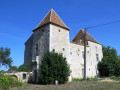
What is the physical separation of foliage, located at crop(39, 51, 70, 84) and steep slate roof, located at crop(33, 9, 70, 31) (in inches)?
212

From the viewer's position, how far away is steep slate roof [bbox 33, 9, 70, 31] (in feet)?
63.6

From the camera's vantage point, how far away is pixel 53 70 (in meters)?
15.6

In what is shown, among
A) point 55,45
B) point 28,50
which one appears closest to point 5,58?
point 28,50

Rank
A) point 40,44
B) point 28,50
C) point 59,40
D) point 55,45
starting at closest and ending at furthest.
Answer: point 55,45 → point 59,40 → point 40,44 → point 28,50

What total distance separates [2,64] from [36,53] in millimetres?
7179

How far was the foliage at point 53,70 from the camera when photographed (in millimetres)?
15500

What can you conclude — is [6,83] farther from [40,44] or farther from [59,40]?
[59,40]

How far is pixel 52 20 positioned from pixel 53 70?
24.8 feet

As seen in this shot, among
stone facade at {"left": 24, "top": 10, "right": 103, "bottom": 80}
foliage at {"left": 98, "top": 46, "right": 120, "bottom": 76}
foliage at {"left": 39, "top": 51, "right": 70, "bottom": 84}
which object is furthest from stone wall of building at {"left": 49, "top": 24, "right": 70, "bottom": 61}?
foliage at {"left": 98, "top": 46, "right": 120, "bottom": 76}

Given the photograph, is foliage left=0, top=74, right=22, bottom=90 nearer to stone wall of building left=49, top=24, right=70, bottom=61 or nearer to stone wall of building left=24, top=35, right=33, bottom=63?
stone wall of building left=49, top=24, right=70, bottom=61

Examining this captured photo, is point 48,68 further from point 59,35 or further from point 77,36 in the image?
point 77,36

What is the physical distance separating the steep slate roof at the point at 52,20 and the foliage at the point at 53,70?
5.40 metres

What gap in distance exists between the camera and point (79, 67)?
76.8ft

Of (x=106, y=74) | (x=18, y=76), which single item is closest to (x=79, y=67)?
(x=106, y=74)
